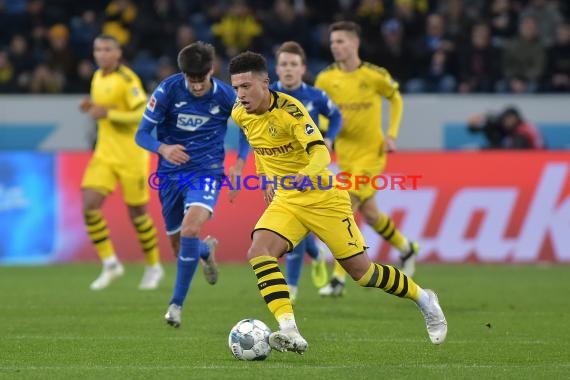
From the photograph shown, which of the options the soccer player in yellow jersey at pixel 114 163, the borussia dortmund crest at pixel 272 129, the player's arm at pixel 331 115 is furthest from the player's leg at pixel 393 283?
the soccer player in yellow jersey at pixel 114 163

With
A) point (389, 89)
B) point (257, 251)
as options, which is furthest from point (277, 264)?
point (389, 89)

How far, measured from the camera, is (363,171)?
42.7 feet

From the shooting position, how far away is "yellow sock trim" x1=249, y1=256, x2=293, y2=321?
798 centimetres

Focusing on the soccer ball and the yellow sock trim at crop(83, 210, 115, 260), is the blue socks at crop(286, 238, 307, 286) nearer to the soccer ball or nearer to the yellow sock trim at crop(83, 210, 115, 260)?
the yellow sock trim at crop(83, 210, 115, 260)

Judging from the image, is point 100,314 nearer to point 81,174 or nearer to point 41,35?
point 81,174

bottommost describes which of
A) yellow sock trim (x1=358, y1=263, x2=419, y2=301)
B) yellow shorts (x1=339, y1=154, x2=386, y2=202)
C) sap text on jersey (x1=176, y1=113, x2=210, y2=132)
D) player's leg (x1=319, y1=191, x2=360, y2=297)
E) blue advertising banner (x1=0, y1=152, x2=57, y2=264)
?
blue advertising banner (x1=0, y1=152, x2=57, y2=264)

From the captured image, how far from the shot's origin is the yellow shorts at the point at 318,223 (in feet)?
27.1

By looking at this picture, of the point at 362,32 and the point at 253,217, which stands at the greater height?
the point at 362,32

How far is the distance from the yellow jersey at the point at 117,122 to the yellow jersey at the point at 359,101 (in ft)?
7.37

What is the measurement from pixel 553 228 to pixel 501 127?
265 cm

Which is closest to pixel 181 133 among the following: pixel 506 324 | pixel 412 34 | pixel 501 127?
pixel 506 324

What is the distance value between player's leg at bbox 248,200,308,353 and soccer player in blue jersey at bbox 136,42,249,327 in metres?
1.50

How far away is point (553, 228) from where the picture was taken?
1652 centimetres

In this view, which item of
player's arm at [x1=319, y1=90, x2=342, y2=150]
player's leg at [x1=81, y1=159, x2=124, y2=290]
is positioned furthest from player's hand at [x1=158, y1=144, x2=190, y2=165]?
player's leg at [x1=81, y1=159, x2=124, y2=290]
